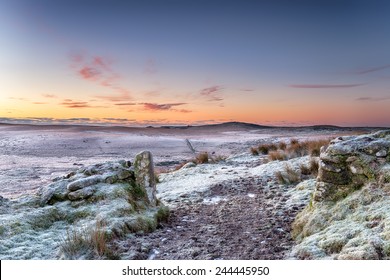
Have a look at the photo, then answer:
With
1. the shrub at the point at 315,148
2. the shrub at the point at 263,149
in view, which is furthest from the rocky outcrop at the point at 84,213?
the shrub at the point at 263,149

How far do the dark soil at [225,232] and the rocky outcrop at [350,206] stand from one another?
1.37ft

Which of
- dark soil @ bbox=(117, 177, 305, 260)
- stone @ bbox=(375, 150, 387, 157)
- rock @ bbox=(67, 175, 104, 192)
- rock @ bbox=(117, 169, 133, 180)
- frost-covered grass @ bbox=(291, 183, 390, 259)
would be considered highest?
stone @ bbox=(375, 150, 387, 157)

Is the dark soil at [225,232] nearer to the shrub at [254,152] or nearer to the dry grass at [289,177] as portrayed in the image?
the dry grass at [289,177]

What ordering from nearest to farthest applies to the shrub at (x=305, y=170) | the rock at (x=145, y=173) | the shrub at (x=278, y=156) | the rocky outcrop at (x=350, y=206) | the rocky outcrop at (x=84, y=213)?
the rocky outcrop at (x=350, y=206)
the rocky outcrop at (x=84, y=213)
the rock at (x=145, y=173)
the shrub at (x=305, y=170)
the shrub at (x=278, y=156)

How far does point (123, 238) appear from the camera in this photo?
208 inches

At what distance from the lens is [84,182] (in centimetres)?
696

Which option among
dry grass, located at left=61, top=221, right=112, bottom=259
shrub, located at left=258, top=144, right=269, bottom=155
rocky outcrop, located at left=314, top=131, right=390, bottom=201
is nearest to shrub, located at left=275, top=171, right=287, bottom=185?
rocky outcrop, located at left=314, top=131, right=390, bottom=201

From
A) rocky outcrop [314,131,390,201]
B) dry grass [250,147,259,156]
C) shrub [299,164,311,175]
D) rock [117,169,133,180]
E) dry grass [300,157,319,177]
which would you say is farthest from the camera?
dry grass [250,147,259,156]

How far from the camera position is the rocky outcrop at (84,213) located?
469 centimetres

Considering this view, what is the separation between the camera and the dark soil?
4770mm

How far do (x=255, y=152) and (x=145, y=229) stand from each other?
11.4m

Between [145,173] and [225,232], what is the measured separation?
2239 mm

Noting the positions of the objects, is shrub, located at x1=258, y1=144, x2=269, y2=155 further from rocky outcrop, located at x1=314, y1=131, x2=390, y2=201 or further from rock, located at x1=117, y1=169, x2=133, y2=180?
rocky outcrop, located at x1=314, y1=131, x2=390, y2=201
